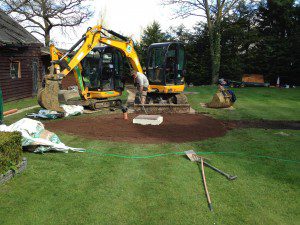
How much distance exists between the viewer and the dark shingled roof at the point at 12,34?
54.5 feet

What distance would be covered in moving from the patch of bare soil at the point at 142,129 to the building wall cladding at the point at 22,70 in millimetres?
7820

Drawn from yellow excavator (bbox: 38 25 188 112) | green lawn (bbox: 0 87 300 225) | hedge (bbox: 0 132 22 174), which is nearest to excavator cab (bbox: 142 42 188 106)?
yellow excavator (bbox: 38 25 188 112)

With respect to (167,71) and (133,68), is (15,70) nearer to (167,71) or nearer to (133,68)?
(133,68)

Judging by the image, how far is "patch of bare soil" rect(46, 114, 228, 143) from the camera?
8.80 metres

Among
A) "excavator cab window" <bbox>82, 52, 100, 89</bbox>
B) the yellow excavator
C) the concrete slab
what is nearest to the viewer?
the concrete slab

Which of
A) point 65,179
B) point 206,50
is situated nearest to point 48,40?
point 206,50

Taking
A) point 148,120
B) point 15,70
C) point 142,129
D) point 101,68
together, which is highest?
point 101,68

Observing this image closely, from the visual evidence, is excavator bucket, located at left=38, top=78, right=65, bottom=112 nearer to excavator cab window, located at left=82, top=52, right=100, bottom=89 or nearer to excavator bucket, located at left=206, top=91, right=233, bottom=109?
excavator cab window, located at left=82, top=52, right=100, bottom=89

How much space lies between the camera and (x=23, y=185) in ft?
17.6

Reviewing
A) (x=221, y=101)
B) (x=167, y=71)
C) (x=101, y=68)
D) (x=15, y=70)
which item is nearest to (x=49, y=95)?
(x=101, y=68)

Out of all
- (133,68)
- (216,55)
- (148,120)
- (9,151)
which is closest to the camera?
(9,151)

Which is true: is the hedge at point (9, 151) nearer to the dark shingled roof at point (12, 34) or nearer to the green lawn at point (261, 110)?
the green lawn at point (261, 110)

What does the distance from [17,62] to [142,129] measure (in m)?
12.9

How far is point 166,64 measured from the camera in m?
14.6
